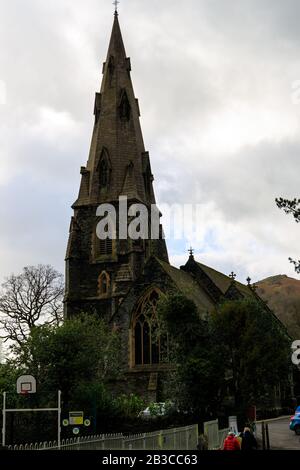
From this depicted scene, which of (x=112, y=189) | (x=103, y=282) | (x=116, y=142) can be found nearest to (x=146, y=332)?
(x=103, y=282)

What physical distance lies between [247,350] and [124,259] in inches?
918

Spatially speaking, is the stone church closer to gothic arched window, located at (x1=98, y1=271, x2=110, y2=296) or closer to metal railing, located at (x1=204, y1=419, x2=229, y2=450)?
gothic arched window, located at (x1=98, y1=271, x2=110, y2=296)

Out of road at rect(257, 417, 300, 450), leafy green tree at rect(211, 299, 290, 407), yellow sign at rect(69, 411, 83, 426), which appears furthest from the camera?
leafy green tree at rect(211, 299, 290, 407)

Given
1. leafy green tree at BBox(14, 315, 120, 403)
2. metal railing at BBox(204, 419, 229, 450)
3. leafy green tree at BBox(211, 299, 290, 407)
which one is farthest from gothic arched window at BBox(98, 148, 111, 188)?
metal railing at BBox(204, 419, 229, 450)

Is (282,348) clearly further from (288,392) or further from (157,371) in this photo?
(288,392)

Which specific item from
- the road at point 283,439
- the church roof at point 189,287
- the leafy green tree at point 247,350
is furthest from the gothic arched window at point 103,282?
the road at point 283,439

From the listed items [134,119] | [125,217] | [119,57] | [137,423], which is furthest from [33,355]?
[119,57]

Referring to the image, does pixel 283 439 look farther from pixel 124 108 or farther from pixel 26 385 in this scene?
pixel 124 108

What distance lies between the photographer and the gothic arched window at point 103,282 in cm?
5312

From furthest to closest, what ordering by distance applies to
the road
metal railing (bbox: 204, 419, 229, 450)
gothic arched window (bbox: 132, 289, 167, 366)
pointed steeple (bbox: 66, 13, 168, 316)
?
pointed steeple (bbox: 66, 13, 168, 316) → gothic arched window (bbox: 132, 289, 167, 366) → the road → metal railing (bbox: 204, 419, 229, 450)

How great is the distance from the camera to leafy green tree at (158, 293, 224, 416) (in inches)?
1139

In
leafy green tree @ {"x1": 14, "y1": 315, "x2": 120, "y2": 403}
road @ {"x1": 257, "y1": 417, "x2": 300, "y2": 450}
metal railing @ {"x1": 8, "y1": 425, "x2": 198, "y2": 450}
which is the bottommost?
road @ {"x1": 257, "y1": 417, "x2": 300, "y2": 450}

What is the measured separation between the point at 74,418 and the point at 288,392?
32119 mm

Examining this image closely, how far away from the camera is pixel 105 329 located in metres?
44.9
